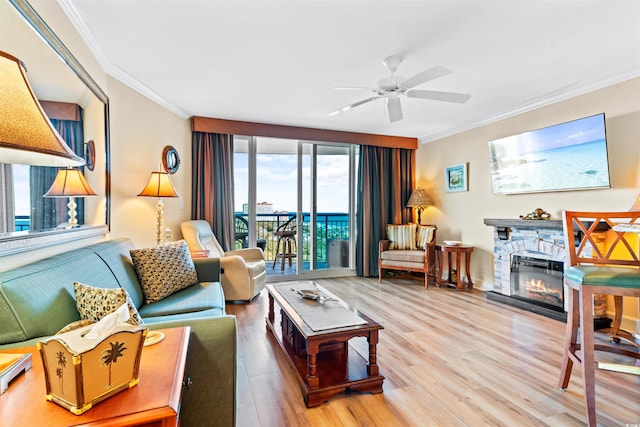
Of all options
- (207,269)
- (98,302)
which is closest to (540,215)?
(207,269)

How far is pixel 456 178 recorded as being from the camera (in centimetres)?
480

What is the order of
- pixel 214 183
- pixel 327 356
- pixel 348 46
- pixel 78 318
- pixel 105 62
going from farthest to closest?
pixel 214 183
pixel 105 62
pixel 348 46
pixel 327 356
pixel 78 318

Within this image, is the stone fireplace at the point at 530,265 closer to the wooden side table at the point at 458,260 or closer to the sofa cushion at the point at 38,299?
the wooden side table at the point at 458,260

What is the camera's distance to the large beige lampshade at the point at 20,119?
2.18 feet

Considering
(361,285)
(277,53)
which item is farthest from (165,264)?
(361,285)

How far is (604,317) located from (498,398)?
2.02 meters

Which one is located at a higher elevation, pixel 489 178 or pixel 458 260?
pixel 489 178

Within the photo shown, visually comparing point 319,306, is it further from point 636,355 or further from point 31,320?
point 636,355

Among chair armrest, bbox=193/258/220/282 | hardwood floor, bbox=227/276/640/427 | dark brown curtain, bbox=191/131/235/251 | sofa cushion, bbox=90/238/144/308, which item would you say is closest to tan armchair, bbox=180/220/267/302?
dark brown curtain, bbox=191/131/235/251

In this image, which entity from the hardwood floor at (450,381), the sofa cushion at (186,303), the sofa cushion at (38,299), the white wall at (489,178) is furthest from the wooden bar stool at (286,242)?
the sofa cushion at (38,299)

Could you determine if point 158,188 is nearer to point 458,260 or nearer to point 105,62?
point 105,62

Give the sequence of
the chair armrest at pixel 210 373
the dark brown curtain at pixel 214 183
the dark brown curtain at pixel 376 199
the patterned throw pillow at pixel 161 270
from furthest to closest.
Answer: the dark brown curtain at pixel 376 199 < the dark brown curtain at pixel 214 183 < the patterned throw pillow at pixel 161 270 < the chair armrest at pixel 210 373

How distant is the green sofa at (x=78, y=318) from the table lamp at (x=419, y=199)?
4012 mm

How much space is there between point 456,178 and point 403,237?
1211 mm
